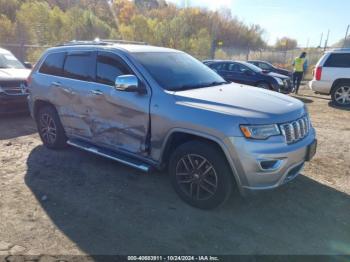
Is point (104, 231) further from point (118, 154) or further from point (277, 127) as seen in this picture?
point (277, 127)

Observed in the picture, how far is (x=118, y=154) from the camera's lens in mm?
4465

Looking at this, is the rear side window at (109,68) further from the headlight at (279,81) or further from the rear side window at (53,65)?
the headlight at (279,81)

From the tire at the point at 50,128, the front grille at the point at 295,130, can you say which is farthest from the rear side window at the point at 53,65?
the front grille at the point at 295,130

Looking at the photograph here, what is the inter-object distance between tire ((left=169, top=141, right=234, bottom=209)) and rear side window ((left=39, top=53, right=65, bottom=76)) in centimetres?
273

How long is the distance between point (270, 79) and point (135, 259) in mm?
10644

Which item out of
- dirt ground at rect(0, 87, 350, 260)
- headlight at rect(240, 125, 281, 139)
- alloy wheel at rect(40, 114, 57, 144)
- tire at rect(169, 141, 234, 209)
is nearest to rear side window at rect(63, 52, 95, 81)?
alloy wheel at rect(40, 114, 57, 144)

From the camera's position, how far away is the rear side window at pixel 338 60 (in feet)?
36.7

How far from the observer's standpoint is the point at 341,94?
11.4 meters

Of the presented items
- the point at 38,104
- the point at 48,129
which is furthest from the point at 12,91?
the point at 48,129

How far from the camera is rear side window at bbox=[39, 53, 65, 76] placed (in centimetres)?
535

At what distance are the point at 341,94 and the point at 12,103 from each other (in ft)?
34.1

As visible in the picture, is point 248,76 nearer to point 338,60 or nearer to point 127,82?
point 338,60

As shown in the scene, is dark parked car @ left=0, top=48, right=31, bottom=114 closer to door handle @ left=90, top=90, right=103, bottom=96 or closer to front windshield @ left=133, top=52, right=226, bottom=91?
door handle @ left=90, top=90, right=103, bottom=96

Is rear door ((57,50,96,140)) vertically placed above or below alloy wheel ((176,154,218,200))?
above
